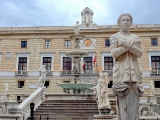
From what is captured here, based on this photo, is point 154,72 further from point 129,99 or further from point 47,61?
point 129,99

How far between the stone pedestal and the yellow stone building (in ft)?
87.7

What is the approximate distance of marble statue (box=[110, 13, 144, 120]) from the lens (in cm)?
410

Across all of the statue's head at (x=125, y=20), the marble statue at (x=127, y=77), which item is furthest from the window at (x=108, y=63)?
the marble statue at (x=127, y=77)

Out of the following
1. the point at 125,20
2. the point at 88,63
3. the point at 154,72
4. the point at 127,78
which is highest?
the point at 88,63

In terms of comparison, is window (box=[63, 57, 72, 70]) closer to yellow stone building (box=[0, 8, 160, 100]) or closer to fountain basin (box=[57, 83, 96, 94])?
yellow stone building (box=[0, 8, 160, 100])

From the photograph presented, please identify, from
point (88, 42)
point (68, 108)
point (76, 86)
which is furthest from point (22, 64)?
point (68, 108)

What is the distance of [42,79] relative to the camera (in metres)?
16.1

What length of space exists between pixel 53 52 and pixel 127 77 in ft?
95.1

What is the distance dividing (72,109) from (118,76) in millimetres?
7800

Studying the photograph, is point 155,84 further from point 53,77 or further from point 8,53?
point 8,53

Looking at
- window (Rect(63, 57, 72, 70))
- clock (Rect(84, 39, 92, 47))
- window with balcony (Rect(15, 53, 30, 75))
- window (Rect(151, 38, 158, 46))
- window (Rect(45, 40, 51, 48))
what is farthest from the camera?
window (Rect(45, 40, 51, 48))

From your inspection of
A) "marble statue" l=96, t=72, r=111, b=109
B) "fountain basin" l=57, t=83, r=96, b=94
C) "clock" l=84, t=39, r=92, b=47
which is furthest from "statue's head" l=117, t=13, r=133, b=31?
"clock" l=84, t=39, r=92, b=47

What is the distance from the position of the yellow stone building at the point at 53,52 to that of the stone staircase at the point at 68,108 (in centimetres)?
1739

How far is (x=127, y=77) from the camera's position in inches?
161
